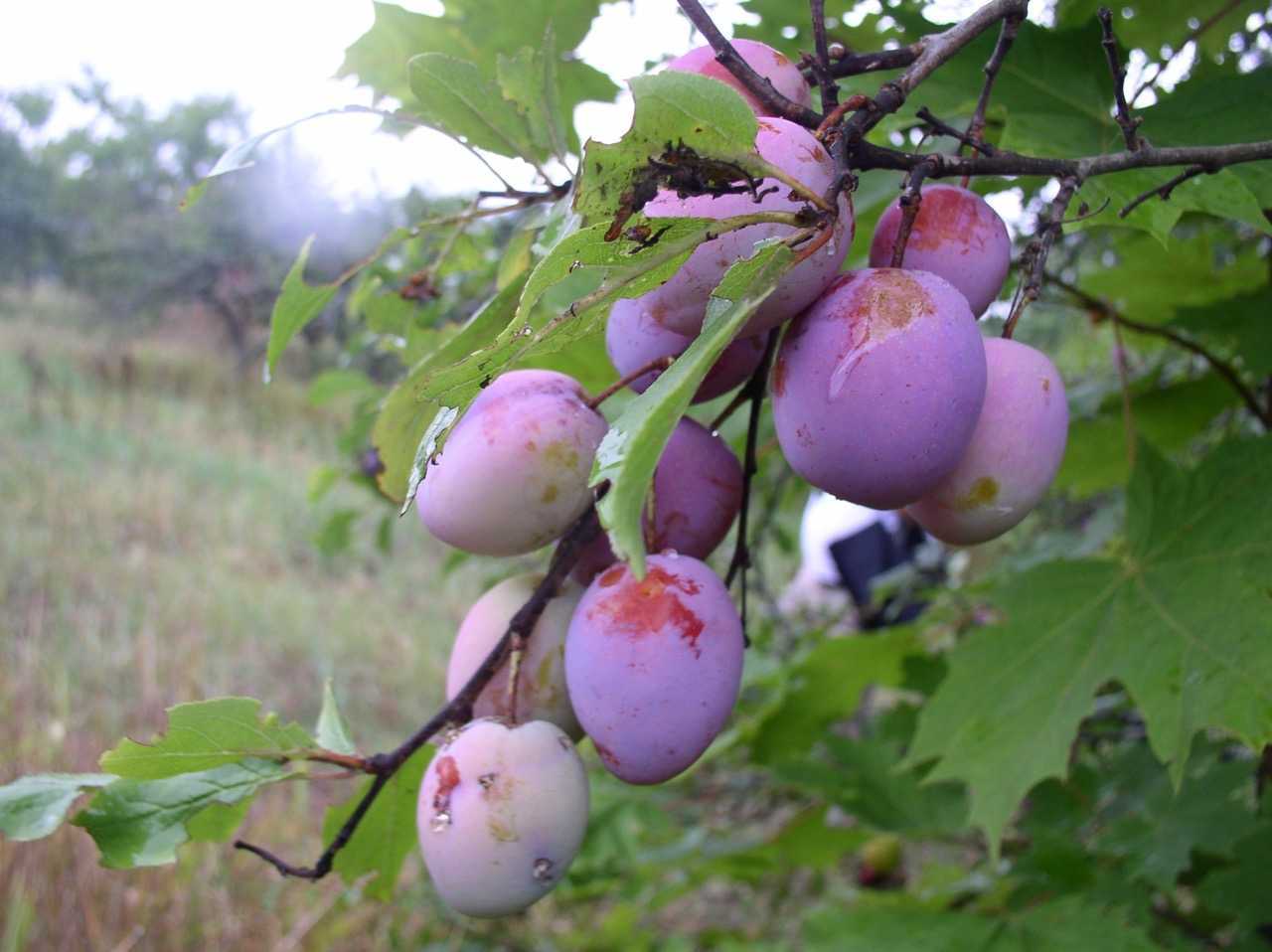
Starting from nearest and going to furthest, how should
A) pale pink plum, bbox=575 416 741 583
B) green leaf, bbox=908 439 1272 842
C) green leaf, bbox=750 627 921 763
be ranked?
1. pale pink plum, bbox=575 416 741 583
2. green leaf, bbox=908 439 1272 842
3. green leaf, bbox=750 627 921 763

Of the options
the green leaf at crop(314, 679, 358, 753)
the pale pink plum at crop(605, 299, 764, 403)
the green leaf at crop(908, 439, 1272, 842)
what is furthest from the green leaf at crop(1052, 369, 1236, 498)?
the green leaf at crop(314, 679, 358, 753)

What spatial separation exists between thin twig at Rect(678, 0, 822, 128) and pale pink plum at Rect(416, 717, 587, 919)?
1.06ft

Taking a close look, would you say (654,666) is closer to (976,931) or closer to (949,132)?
(949,132)

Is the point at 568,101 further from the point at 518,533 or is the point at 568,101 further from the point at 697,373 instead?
the point at 697,373

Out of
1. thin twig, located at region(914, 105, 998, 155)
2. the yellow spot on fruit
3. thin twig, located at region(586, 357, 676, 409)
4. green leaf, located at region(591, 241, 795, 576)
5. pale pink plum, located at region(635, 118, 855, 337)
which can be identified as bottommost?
the yellow spot on fruit

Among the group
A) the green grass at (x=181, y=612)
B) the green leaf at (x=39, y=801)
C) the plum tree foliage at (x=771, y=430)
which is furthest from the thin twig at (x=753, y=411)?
the green grass at (x=181, y=612)

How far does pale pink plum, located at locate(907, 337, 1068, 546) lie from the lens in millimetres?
495

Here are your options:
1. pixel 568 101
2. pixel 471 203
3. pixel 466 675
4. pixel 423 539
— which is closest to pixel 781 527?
pixel 568 101

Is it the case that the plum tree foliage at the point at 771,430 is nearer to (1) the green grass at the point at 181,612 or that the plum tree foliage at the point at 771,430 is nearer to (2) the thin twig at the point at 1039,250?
(2) the thin twig at the point at 1039,250

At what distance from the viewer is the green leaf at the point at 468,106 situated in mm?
588

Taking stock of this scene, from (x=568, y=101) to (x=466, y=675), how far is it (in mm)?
659

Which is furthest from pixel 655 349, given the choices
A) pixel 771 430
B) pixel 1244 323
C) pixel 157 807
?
pixel 1244 323

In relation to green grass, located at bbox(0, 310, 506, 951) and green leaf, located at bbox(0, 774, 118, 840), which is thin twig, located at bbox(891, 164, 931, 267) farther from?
green grass, located at bbox(0, 310, 506, 951)

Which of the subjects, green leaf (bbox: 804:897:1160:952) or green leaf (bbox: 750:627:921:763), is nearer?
green leaf (bbox: 804:897:1160:952)
